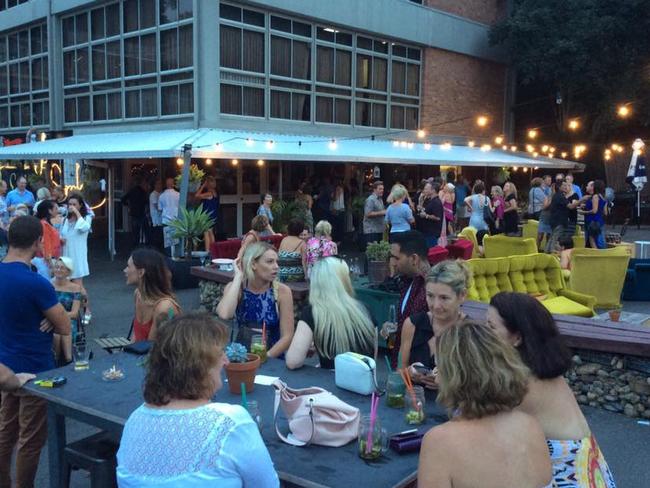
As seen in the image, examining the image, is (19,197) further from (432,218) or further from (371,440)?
(371,440)

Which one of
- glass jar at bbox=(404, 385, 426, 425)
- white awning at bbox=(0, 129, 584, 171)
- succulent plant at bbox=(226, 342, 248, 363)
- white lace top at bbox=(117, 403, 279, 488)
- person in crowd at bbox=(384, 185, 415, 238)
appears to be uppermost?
white awning at bbox=(0, 129, 584, 171)

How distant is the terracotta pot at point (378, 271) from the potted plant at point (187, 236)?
3.97 meters

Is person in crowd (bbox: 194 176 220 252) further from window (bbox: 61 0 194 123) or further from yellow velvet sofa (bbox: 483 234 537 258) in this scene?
yellow velvet sofa (bbox: 483 234 537 258)

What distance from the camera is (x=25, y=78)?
19484 millimetres

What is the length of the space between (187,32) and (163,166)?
3.63 metres

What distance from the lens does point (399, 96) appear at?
1952cm

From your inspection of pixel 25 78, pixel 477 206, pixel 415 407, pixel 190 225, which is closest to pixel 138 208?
pixel 190 225

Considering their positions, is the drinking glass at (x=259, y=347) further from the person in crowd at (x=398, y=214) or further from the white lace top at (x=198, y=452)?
the person in crowd at (x=398, y=214)

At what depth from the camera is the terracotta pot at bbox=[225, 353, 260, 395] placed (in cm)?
324

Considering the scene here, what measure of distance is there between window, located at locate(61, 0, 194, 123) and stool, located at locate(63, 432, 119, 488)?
12.2 m

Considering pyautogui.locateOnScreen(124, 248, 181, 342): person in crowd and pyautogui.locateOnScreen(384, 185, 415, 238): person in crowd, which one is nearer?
pyautogui.locateOnScreen(124, 248, 181, 342): person in crowd

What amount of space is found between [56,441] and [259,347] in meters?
1.23

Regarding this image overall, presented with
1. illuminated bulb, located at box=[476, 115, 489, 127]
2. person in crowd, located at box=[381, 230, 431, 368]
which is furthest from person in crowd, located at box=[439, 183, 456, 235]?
illuminated bulb, located at box=[476, 115, 489, 127]

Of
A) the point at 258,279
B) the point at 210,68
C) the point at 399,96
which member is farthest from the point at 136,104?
the point at 258,279
